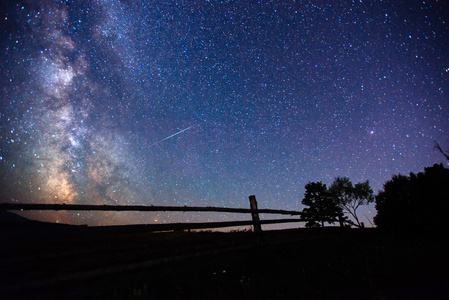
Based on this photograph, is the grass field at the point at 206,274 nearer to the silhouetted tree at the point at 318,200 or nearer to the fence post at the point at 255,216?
the fence post at the point at 255,216

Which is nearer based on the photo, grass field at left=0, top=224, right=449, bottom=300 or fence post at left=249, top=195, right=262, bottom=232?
grass field at left=0, top=224, right=449, bottom=300

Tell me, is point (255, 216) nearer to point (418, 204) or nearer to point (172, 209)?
point (172, 209)

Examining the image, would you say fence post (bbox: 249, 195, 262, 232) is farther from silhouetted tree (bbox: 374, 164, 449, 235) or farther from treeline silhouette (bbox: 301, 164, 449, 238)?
silhouetted tree (bbox: 374, 164, 449, 235)

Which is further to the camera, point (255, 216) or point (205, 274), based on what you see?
point (255, 216)

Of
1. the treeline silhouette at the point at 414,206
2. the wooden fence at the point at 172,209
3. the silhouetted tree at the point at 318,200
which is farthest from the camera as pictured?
the silhouetted tree at the point at 318,200

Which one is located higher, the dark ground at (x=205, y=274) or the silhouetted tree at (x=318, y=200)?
the silhouetted tree at (x=318, y=200)

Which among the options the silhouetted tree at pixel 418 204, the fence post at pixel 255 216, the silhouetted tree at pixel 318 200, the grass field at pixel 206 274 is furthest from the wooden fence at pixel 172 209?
the silhouetted tree at pixel 318 200

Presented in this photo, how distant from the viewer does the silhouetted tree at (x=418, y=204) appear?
918 cm

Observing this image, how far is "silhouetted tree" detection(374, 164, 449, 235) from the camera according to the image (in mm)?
9180

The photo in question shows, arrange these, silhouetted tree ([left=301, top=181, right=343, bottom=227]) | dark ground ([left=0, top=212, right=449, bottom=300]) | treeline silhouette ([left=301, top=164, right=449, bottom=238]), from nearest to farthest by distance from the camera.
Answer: dark ground ([left=0, top=212, right=449, bottom=300]), treeline silhouette ([left=301, top=164, right=449, bottom=238]), silhouetted tree ([left=301, top=181, right=343, bottom=227])

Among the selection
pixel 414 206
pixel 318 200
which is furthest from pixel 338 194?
pixel 414 206

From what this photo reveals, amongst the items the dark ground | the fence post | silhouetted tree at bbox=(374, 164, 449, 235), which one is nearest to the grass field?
the dark ground

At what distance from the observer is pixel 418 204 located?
1030cm

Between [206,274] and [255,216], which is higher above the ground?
[255,216]
